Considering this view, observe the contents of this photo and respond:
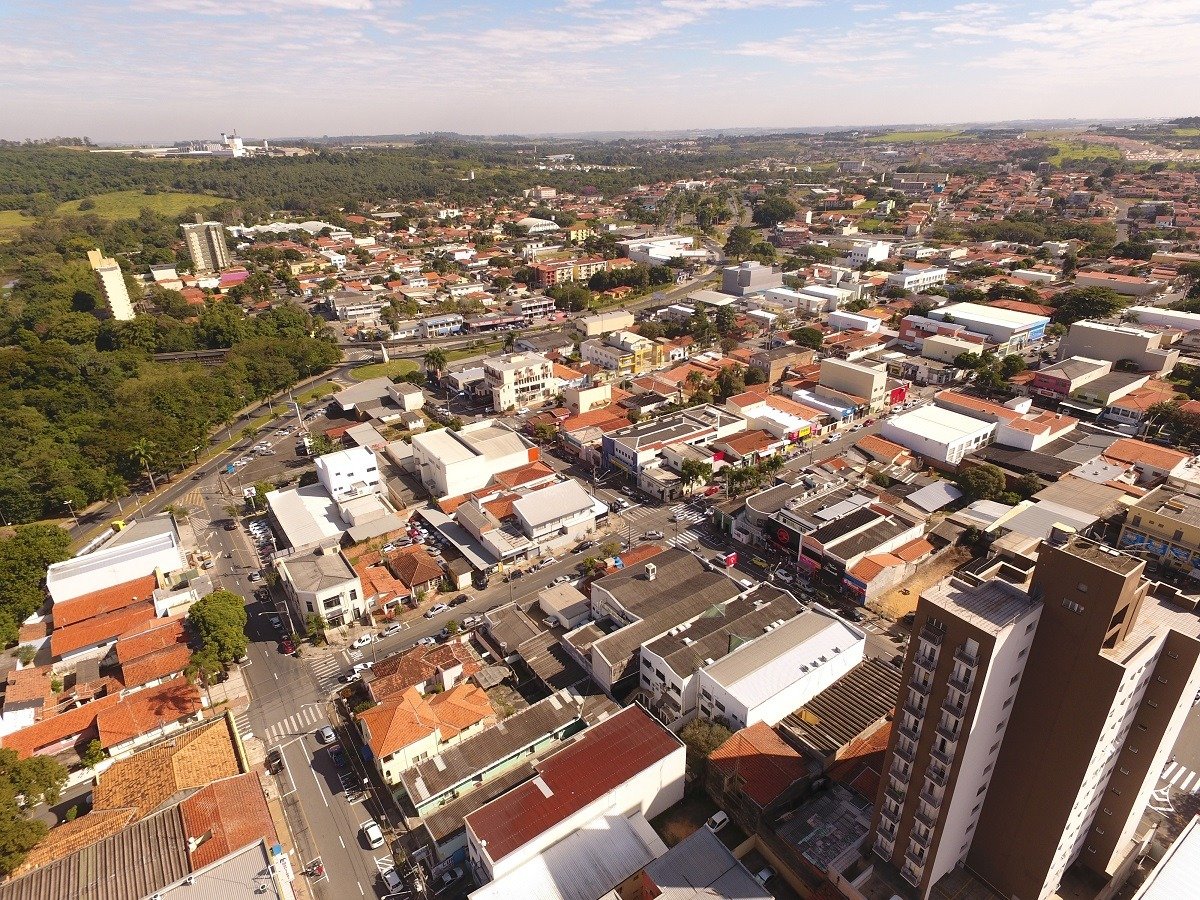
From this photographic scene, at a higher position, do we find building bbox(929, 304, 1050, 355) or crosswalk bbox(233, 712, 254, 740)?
building bbox(929, 304, 1050, 355)

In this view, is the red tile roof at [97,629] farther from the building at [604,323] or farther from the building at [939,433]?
the building at [604,323]

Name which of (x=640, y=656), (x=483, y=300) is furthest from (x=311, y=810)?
(x=483, y=300)

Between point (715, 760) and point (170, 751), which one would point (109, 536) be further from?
point (715, 760)

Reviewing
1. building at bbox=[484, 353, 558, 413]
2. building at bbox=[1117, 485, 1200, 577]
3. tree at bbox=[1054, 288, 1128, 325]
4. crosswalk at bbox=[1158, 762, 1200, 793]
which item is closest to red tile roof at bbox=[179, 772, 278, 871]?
crosswalk at bbox=[1158, 762, 1200, 793]

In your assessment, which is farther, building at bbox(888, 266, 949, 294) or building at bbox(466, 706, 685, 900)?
building at bbox(888, 266, 949, 294)

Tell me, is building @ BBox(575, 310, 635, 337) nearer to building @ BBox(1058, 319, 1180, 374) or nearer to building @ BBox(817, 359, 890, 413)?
building @ BBox(817, 359, 890, 413)

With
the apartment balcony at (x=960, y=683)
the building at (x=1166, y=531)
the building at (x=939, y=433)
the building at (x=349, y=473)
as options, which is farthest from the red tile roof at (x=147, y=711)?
the building at (x=1166, y=531)

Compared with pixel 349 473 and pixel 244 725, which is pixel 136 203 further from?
pixel 244 725

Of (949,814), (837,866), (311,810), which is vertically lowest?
(311,810)
